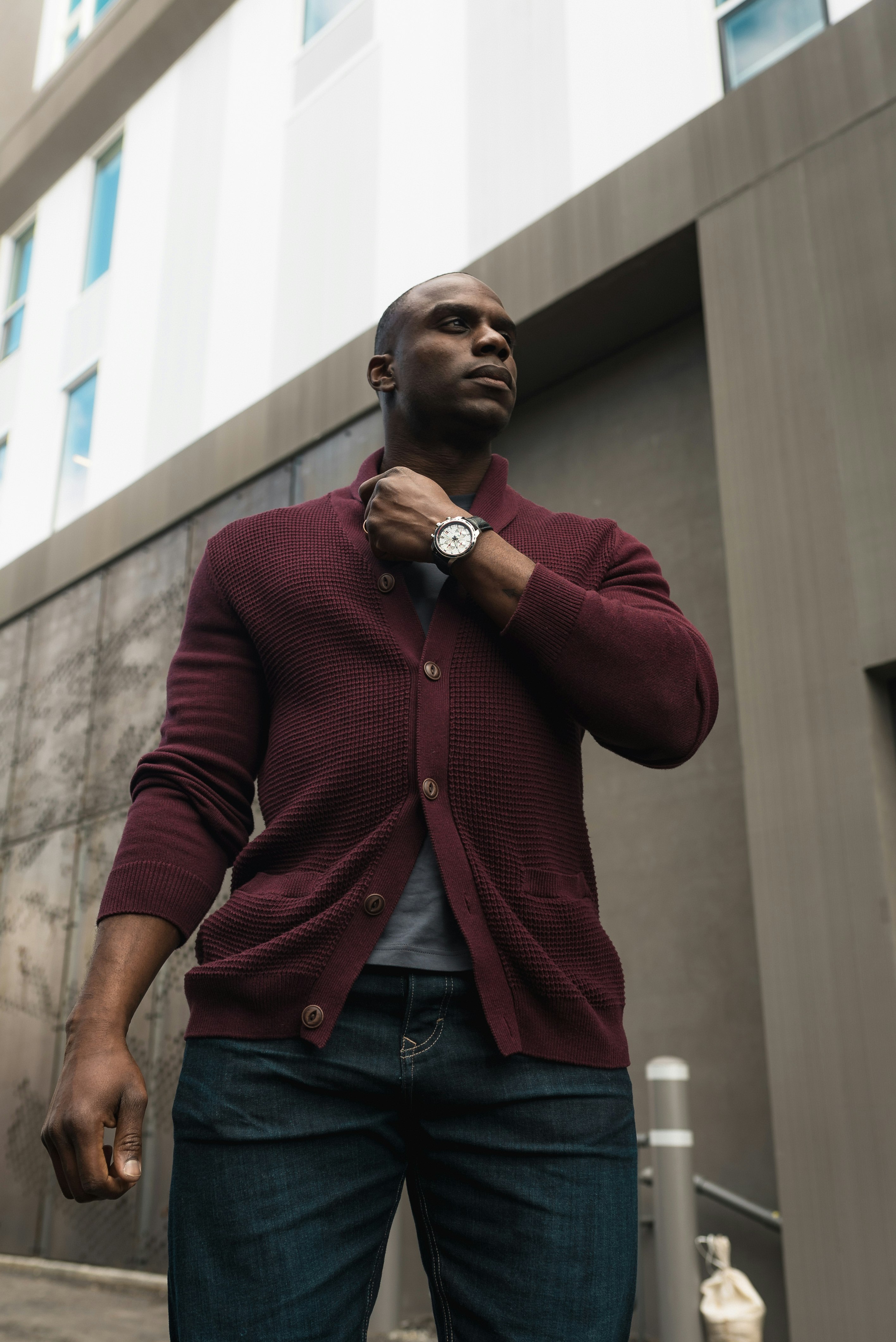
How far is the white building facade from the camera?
5.73 metres

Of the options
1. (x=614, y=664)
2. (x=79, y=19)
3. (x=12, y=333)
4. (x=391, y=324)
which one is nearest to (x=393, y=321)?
(x=391, y=324)

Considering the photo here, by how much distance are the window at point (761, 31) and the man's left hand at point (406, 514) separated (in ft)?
14.2

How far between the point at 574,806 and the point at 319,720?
314mm

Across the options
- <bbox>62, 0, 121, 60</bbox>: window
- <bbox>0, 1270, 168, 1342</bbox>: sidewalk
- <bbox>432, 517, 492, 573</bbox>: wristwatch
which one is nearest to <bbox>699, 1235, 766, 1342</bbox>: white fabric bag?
<bbox>0, 1270, 168, 1342</bbox>: sidewalk

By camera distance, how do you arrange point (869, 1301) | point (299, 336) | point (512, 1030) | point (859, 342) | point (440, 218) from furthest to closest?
1. point (299, 336)
2. point (440, 218)
3. point (859, 342)
4. point (869, 1301)
5. point (512, 1030)

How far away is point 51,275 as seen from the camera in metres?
10.7

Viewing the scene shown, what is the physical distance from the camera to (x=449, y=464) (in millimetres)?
1588

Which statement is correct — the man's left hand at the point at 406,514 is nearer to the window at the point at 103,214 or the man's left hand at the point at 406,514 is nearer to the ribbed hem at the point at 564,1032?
the ribbed hem at the point at 564,1032

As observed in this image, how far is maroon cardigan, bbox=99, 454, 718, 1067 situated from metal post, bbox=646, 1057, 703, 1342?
8.36 ft

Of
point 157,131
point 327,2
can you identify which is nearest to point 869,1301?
point 327,2

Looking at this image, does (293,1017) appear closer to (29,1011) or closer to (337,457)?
(337,457)

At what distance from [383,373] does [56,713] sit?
7.35m

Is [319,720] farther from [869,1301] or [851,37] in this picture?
[851,37]

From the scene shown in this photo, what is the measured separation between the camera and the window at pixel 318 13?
7.99 m
